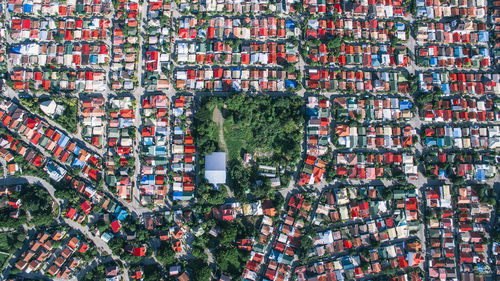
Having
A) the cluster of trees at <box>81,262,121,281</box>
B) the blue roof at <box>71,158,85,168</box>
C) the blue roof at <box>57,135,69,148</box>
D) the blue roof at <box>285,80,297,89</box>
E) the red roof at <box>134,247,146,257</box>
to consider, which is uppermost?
the blue roof at <box>285,80,297,89</box>

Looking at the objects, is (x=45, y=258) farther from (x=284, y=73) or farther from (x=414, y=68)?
(x=414, y=68)

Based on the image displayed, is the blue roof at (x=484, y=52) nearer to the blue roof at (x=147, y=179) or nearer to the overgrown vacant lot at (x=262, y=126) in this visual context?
the overgrown vacant lot at (x=262, y=126)

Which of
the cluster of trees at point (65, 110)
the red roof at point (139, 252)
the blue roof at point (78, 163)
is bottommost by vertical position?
the red roof at point (139, 252)

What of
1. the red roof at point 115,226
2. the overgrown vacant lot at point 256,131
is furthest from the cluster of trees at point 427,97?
the red roof at point 115,226

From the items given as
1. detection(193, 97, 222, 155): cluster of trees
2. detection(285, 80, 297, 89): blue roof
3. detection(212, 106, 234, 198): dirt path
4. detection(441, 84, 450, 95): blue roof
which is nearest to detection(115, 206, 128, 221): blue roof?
detection(193, 97, 222, 155): cluster of trees

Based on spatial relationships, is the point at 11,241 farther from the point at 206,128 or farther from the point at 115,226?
the point at 206,128

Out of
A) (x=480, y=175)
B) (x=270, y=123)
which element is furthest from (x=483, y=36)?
(x=270, y=123)

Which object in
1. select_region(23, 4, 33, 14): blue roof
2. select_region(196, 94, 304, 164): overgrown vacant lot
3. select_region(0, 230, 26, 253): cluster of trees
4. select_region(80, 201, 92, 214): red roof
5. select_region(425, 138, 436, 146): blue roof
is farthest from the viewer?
select_region(23, 4, 33, 14): blue roof

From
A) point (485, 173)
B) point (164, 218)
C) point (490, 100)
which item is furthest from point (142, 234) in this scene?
point (490, 100)

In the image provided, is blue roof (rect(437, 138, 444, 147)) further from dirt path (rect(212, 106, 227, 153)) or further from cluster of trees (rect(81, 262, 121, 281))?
cluster of trees (rect(81, 262, 121, 281))
